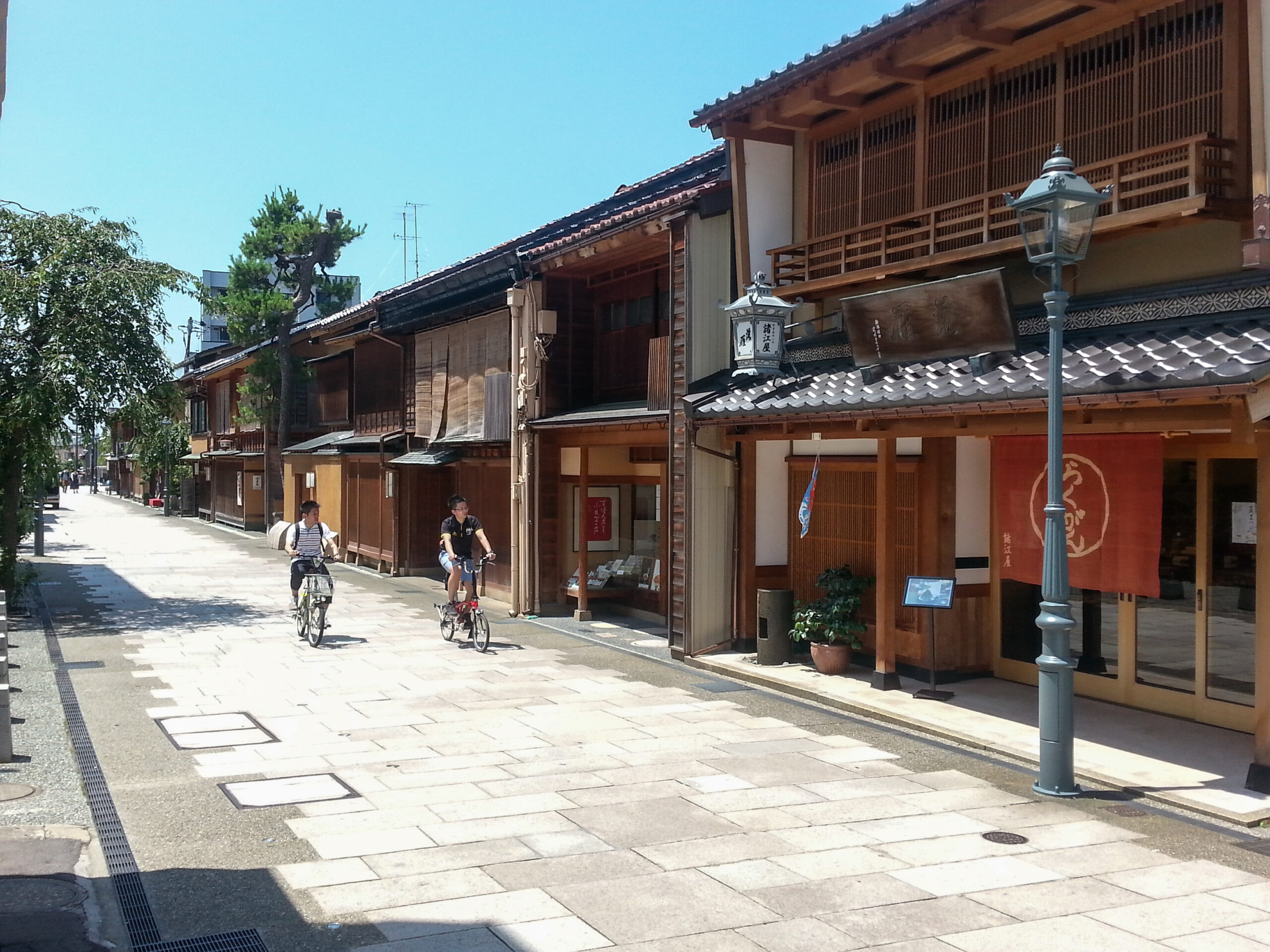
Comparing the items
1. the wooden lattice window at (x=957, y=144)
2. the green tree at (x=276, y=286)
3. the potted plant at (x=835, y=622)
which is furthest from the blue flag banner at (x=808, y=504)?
the green tree at (x=276, y=286)

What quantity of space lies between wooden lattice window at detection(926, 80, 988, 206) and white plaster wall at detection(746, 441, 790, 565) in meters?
3.81

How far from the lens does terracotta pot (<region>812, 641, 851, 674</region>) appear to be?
13023 millimetres

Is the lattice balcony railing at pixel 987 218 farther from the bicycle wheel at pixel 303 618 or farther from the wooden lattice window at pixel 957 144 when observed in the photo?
the bicycle wheel at pixel 303 618

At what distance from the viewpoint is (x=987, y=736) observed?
10062 millimetres

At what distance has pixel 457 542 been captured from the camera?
51.2ft

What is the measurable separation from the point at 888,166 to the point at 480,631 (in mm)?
7869

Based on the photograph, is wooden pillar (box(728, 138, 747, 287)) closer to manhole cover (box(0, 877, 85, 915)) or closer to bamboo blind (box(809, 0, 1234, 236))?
bamboo blind (box(809, 0, 1234, 236))

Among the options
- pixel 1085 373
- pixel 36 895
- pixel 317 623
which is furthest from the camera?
pixel 317 623

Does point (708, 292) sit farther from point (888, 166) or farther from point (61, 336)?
point (61, 336)

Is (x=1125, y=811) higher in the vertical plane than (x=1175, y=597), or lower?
lower

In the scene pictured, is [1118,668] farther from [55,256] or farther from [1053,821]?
[55,256]

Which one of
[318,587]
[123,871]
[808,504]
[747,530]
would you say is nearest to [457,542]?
[318,587]

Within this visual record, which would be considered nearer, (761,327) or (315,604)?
(761,327)

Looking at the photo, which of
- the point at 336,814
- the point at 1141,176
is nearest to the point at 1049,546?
the point at 1141,176
